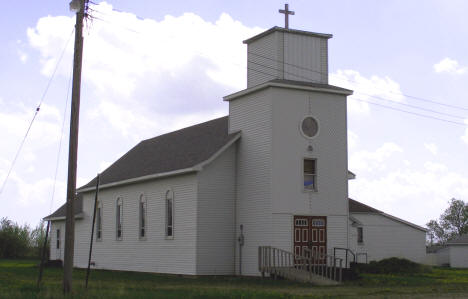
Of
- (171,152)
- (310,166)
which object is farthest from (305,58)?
(171,152)

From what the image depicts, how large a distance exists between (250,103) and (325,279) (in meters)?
9.20

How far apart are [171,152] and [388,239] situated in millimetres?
21389

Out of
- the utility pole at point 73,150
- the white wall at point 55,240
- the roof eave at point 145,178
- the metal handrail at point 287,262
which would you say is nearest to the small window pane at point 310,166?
the metal handrail at point 287,262

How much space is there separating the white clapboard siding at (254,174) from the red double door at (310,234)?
141cm

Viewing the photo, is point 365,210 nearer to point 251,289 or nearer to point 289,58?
point 289,58

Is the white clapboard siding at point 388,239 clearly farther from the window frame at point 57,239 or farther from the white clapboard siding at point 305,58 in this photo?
the window frame at point 57,239

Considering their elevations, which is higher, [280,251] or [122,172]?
[122,172]

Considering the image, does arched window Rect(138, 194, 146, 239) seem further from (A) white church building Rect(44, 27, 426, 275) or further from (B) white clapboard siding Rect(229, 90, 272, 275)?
(B) white clapboard siding Rect(229, 90, 272, 275)

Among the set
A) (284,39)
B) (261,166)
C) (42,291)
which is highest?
(284,39)

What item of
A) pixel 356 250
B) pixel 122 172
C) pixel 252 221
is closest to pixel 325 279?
pixel 252 221

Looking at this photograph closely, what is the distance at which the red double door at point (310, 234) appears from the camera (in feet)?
104

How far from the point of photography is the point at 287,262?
1219 inches

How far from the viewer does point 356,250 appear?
2056 inches

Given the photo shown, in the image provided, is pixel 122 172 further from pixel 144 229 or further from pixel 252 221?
pixel 252 221
